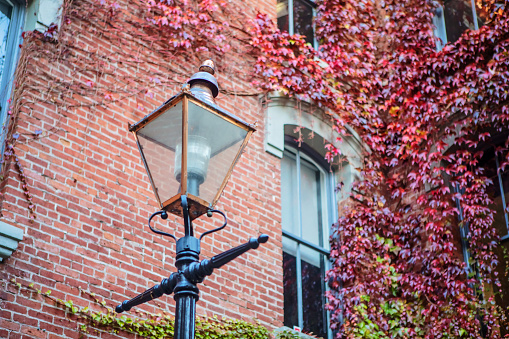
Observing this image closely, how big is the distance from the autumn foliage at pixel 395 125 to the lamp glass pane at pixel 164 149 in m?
3.07

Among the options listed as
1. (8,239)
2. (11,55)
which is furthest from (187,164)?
(11,55)

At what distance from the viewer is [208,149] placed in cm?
404

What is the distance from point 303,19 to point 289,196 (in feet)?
9.67

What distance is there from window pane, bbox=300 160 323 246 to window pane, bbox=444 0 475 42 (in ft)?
10.2

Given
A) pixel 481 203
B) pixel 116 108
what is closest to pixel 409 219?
pixel 481 203

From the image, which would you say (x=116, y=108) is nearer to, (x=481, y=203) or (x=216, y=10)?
(x=216, y=10)

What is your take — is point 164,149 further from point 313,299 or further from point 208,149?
point 313,299

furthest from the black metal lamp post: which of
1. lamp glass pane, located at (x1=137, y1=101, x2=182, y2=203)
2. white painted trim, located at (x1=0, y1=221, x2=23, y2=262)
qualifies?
white painted trim, located at (x1=0, y1=221, x2=23, y2=262)

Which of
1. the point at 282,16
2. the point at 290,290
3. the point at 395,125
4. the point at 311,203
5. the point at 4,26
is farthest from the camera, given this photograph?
the point at 282,16

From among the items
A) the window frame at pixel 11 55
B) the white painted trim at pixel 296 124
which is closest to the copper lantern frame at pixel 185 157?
the window frame at pixel 11 55

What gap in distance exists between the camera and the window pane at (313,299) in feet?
26.1

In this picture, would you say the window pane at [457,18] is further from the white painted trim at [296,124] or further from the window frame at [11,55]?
the window frame at [11,55]

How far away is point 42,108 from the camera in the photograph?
6.46m

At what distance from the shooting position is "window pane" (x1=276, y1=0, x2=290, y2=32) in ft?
31.7
